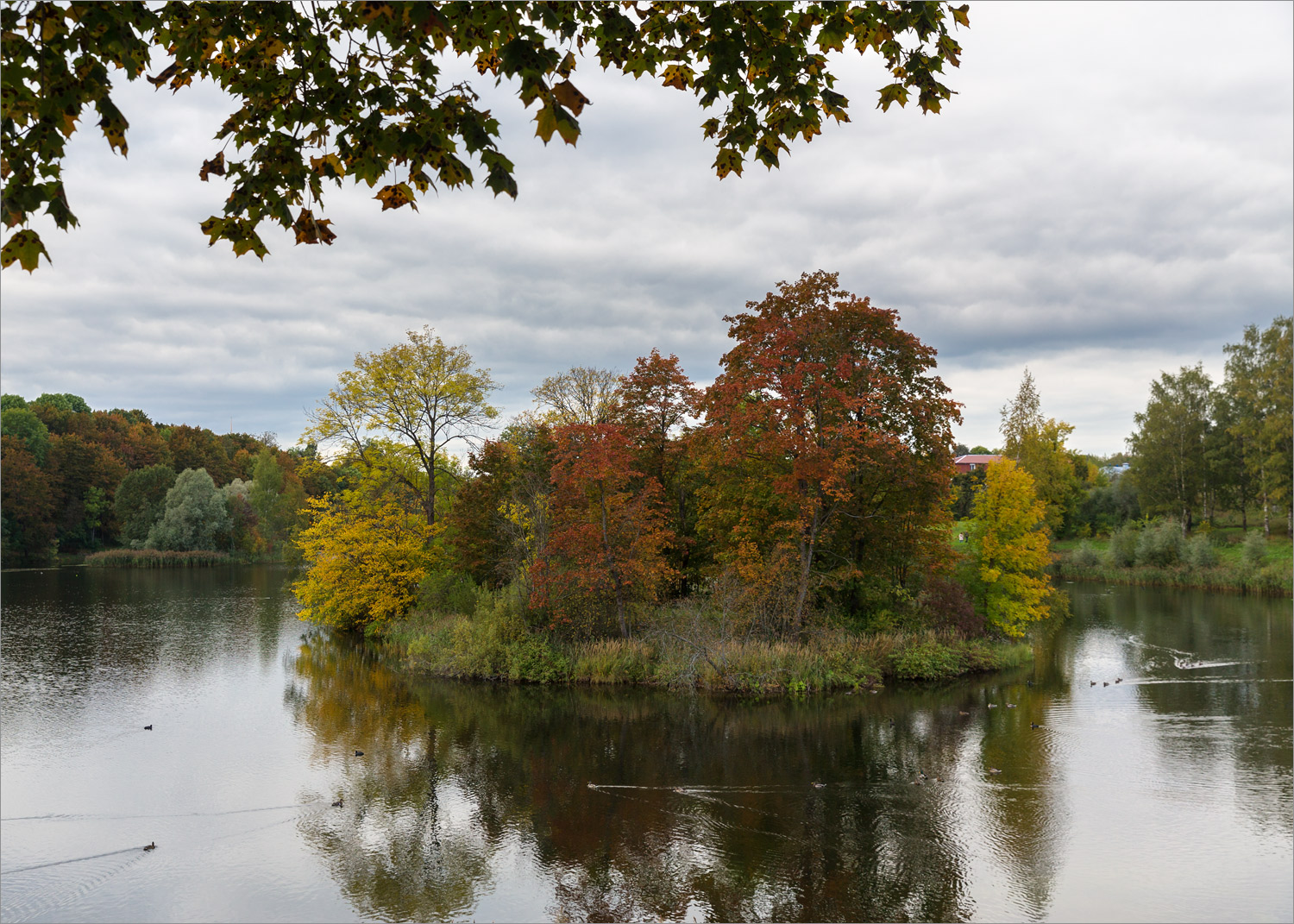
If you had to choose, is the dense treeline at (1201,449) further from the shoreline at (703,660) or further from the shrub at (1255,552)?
the shoreline at (703,660)

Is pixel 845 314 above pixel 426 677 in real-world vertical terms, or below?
above

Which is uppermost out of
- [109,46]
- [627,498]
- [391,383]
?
[391,383]

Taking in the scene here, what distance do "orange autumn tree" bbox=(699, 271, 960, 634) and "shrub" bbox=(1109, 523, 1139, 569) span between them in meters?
27.6

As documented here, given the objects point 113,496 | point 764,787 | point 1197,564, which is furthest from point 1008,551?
point 113,496

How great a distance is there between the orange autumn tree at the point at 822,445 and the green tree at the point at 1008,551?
2507 mm

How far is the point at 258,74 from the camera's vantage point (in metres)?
4.08

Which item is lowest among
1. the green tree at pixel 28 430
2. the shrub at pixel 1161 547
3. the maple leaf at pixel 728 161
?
the shrub at pixel 1161 547

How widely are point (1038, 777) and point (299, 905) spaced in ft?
33.6

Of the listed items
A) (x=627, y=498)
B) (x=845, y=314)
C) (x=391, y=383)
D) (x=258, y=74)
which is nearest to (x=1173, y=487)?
(x=845, y=314)

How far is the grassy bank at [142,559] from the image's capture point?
5197cm

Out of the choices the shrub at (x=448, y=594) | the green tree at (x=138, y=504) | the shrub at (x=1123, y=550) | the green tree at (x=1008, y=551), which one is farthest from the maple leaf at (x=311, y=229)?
the green tree at (x=138, y=504)

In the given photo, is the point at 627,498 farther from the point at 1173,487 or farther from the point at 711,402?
the point at 1173,487

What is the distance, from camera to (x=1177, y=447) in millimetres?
47094

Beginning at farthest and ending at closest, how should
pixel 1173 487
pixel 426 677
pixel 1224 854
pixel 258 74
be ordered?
pixel 1173 487 < pixel 426 677 < pixel 1224 854 < pixel 258 74
